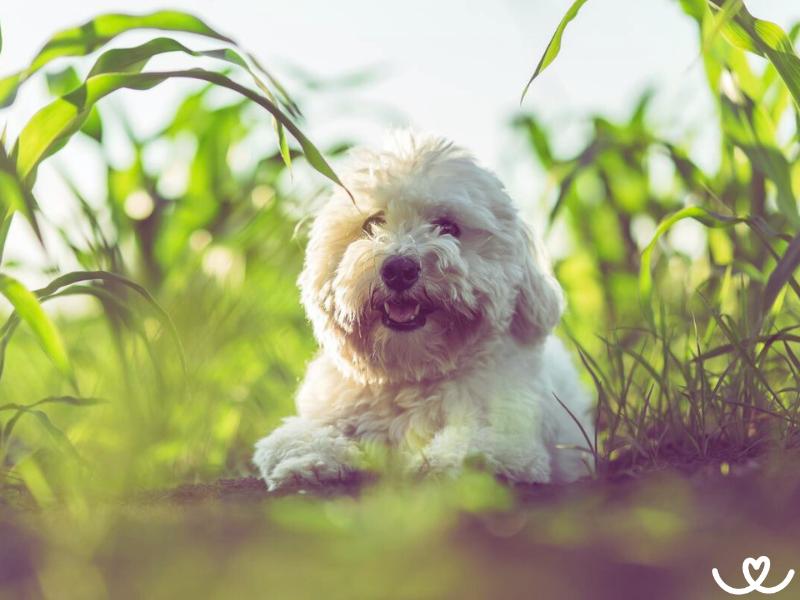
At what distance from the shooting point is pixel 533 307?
3469 millimetres

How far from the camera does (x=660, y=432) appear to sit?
3162mm

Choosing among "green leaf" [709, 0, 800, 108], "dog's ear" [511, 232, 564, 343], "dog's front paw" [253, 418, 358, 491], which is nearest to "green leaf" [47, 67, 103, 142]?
"dog's front paw" [253, 418, 358, 491]

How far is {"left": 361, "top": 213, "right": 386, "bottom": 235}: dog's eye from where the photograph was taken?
3484 mm

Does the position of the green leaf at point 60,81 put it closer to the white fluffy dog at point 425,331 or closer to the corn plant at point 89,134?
the corn plant at point 89,134

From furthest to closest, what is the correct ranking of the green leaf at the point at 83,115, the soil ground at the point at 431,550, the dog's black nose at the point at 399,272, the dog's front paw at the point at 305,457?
the dog's black nose at the point at 399,272 → the dog's front paw at the point at 305,457 → the green leaf at the point at 83,115 → the soil ground at the point at 431,550

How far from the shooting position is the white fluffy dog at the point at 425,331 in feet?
10.2

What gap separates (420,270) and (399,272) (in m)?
0.07

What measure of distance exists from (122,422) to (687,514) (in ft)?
5.93

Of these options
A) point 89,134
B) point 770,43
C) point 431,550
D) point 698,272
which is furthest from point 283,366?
point 431,550

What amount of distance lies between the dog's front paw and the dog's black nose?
0.55 m

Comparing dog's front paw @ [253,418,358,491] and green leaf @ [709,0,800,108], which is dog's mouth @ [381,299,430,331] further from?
green leaf @ [709,0,800,108]

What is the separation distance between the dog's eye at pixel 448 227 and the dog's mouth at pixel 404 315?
35cm

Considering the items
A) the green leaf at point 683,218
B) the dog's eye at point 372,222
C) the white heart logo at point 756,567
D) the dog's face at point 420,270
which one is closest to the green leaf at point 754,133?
the green leaf at point 683,218

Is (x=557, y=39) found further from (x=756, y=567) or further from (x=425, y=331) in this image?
(x=756, y=567)
